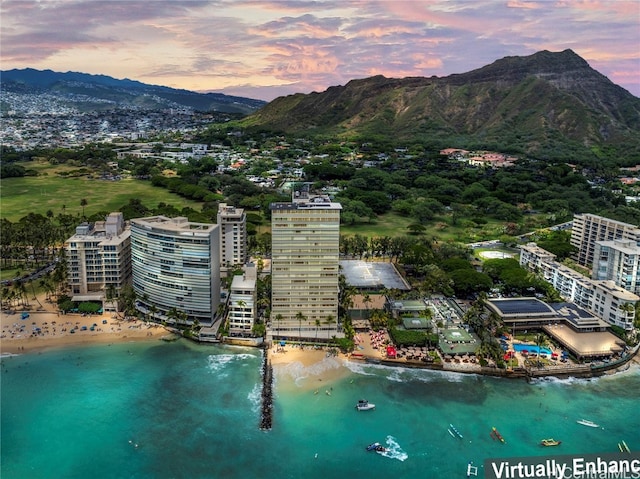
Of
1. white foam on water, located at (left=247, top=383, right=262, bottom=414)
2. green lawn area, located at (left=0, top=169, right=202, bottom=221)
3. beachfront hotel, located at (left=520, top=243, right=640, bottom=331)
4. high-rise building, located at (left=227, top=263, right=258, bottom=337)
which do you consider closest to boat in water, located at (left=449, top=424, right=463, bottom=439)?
white foam on water, located at (left=247, top=383, right=262, bottom=414)

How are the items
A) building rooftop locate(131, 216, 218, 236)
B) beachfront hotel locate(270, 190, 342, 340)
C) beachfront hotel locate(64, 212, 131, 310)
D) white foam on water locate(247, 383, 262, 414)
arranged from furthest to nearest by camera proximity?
beachfront hotel locate(64, 212, 131, 310) → building rooftop locate(131, 216, 218, 236) → beachfront hotel locate(270, 190, 342, 340) → white foam on water locate(247, 383, 262, 414)

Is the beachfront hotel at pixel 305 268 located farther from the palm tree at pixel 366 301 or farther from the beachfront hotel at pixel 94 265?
the beachfront hotel at pixel 94 265

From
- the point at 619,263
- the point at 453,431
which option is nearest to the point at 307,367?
the point at 453,431

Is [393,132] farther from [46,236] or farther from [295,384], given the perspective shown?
[295,384]

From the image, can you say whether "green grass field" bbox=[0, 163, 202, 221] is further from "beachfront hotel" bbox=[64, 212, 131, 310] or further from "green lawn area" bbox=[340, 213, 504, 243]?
"beachfront hotel" bbox=[64, 212, 131, 310]

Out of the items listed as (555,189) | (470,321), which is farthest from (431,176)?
(470,321)

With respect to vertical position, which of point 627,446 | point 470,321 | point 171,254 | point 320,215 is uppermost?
point 320,215
